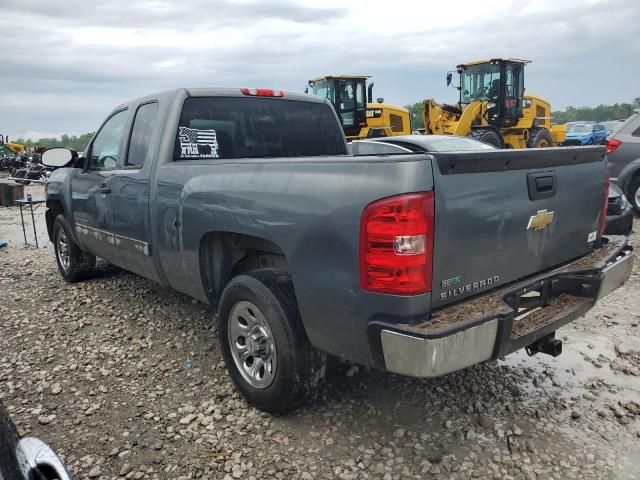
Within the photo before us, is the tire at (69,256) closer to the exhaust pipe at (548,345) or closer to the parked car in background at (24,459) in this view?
the parked car in background at (24,459)

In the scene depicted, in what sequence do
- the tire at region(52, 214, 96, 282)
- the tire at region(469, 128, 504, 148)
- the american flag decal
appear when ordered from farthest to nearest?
the tire at region(469, 128, 504, 148) < the tire at region(52, 214, 96, 282) < the american flag decal

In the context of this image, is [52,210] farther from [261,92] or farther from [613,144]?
[613,144]

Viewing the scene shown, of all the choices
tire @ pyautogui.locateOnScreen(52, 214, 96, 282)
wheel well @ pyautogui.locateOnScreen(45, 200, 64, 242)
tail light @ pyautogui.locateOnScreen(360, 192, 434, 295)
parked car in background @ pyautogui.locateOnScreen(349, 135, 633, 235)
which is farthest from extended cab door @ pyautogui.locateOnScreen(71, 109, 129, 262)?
tail light @ pyautogui.locateOnScreen(360, 192, 434, 295)

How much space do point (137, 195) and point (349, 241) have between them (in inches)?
88.8

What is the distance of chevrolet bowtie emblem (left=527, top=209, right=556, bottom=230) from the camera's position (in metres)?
2.84

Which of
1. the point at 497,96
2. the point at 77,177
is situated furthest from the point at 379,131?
the point at 77,177

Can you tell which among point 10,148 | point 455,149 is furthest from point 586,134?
point 10,148

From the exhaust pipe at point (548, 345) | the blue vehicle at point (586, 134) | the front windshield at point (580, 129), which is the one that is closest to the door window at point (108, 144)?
the exhaust pipe at point (548, 345)

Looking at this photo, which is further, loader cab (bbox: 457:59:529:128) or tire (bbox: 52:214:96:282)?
loader cab (bbox: 457:59:529:128)

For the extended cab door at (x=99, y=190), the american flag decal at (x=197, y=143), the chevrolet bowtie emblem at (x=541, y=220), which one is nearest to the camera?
the chevrolet bowtie emblem at (x=541, y=220)

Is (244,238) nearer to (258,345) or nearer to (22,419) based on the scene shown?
(258,345)

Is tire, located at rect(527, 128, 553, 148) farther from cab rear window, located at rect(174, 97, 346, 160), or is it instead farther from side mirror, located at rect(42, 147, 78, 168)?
side mirror, located at rect(42, 147, 78, 168)

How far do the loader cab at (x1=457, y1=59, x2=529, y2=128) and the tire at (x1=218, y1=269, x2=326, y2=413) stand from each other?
14128mm

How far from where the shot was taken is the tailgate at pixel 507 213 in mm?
2414
